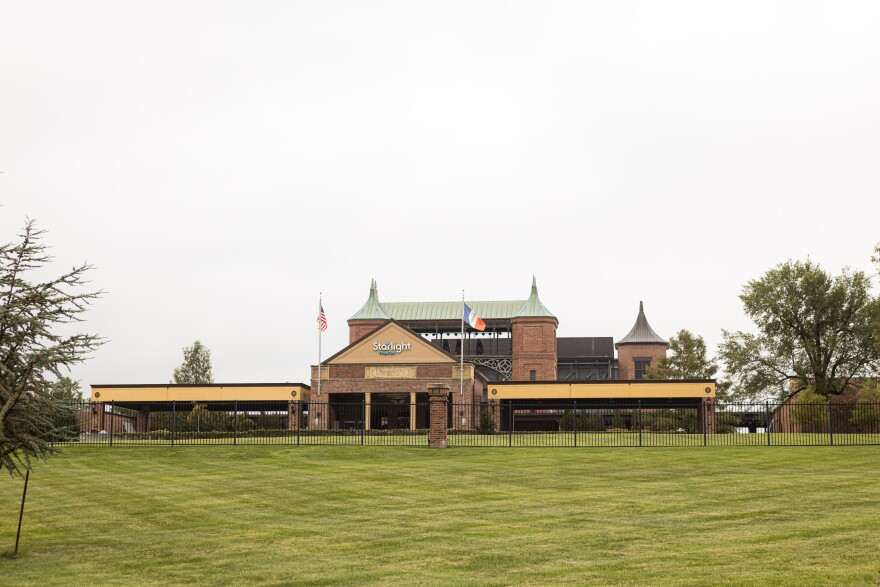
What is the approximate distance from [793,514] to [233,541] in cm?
1089

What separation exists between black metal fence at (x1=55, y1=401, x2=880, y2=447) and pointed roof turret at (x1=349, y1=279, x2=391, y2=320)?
1735 centimetres

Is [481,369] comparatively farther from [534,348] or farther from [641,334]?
[641,334]

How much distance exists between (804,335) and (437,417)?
3767 centimetres

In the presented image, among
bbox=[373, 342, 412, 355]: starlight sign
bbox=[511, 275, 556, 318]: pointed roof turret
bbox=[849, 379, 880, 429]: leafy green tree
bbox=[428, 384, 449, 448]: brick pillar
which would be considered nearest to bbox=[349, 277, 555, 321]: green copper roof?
bbox=[511, 275, 556, 318]: pointed roof turret

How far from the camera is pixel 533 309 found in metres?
84.6

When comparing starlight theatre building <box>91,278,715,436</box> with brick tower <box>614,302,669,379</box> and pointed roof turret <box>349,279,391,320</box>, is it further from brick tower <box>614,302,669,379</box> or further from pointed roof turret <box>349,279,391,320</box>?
brick tower <box>614,302,669,379</box>

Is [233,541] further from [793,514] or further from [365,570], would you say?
[793,514]

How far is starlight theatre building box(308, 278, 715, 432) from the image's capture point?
58188 mm

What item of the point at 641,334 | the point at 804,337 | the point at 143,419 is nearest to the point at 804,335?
the point at 804,337

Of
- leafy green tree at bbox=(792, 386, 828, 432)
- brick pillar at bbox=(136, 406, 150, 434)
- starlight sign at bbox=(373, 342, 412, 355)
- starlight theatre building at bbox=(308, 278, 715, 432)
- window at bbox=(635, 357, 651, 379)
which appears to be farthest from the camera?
window at bbox=(635, 357, 651, 379)

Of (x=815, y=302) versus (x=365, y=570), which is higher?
(x=815, y=302)

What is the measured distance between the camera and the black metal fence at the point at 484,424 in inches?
1499

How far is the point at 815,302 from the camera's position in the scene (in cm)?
6112

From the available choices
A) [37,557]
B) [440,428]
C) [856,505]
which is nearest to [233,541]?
[37,557]
